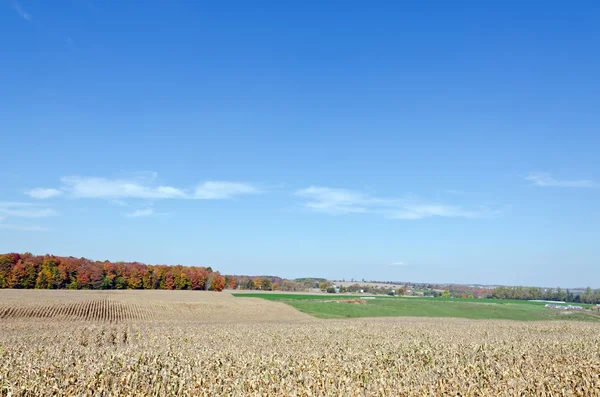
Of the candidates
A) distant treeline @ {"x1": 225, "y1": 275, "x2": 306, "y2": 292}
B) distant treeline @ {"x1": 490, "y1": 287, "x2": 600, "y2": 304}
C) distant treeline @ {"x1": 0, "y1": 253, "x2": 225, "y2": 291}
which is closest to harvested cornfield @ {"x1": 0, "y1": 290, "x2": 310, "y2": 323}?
distant treeline @ {"x1": 0, "y1": 253, "x2": 225, "y2": 291}

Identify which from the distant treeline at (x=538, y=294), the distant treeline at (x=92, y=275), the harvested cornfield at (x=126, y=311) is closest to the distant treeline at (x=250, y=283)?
the distant treeline at (x=92, y=275)

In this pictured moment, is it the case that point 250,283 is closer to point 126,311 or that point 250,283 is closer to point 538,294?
point 126,311

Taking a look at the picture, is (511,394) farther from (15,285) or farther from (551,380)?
(15,285)

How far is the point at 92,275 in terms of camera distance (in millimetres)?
115188

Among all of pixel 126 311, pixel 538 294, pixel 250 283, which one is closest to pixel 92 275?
pixel 126 311

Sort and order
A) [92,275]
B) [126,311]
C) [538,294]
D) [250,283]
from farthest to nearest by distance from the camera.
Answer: [538,294]
[250,283]
[92,275]
[126,311]

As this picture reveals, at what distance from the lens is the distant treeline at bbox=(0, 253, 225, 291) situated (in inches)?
4149

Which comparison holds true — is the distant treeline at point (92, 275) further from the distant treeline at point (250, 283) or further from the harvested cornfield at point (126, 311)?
the harvested cornfield at point (126, 311)

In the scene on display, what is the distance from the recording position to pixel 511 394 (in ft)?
28.9

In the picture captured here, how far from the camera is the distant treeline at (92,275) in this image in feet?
346

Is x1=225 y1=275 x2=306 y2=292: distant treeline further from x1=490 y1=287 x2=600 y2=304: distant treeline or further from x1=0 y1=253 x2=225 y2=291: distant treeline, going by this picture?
x1=490 y1=287 x2=600 y2=304: distant treeline

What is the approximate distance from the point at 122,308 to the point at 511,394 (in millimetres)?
59700

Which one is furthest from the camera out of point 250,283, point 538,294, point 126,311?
point 538,294

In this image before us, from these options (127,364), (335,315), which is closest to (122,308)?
(335,315)
